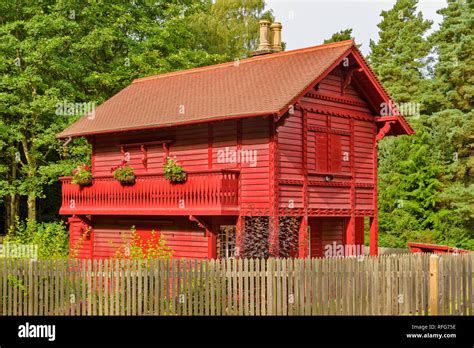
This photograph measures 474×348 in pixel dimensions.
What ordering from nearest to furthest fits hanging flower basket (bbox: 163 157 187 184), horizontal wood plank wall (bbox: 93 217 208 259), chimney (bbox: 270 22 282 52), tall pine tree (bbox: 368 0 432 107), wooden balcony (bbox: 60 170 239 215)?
1. wooden balcony (bbox: 60 170 239 215)
2. hanging flower basket (bbox: 163 157 187 184)
3. horizontal wood plank wall (bbox: 93 217 208 259)
4. chimney (bbox: 270 22 282 52)
5. tall pine tree (bbox: 368 0 432 107)

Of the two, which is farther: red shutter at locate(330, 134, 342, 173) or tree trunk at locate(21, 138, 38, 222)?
tree trunk at locate(21, 138, 38, 222)

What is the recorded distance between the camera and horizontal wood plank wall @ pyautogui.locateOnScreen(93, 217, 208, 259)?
25250mm

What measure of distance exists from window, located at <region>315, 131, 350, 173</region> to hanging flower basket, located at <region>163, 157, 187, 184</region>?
181 inches

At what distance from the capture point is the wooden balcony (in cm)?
2305

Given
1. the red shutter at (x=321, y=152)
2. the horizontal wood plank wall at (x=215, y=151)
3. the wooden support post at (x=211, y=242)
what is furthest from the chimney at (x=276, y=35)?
the wooden support post at (x=211, y=242)

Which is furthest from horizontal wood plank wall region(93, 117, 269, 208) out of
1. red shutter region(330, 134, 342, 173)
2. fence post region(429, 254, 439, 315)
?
fence post region(429, 254, 439, 315)

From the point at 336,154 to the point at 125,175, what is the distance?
7.62m

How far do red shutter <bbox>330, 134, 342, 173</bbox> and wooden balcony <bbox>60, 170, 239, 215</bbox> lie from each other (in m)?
3.70

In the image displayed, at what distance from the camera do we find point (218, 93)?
2653 centimetres

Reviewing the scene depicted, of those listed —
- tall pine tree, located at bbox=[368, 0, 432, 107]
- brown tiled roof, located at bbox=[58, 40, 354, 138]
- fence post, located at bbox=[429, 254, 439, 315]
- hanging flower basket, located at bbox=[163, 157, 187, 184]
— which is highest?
tall pine tree, located at bbox=[368, 0, 432, 107]

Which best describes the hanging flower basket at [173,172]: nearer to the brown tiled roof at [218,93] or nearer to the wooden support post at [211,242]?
the brown tiled roof at [218,93]

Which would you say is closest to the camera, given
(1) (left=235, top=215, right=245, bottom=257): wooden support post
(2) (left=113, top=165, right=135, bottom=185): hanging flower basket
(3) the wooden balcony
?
(1) (left=235, top=215, right=245, bottom=257): wooden support post

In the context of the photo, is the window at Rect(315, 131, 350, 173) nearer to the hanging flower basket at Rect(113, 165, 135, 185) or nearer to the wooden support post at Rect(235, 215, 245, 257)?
the wooden support post at Rect(235, 215, 245, 257)

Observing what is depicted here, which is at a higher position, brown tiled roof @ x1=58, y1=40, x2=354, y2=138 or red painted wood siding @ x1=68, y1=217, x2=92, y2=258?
brown tiled roof @ x1=58, y1=40, x2=354, y2=138
